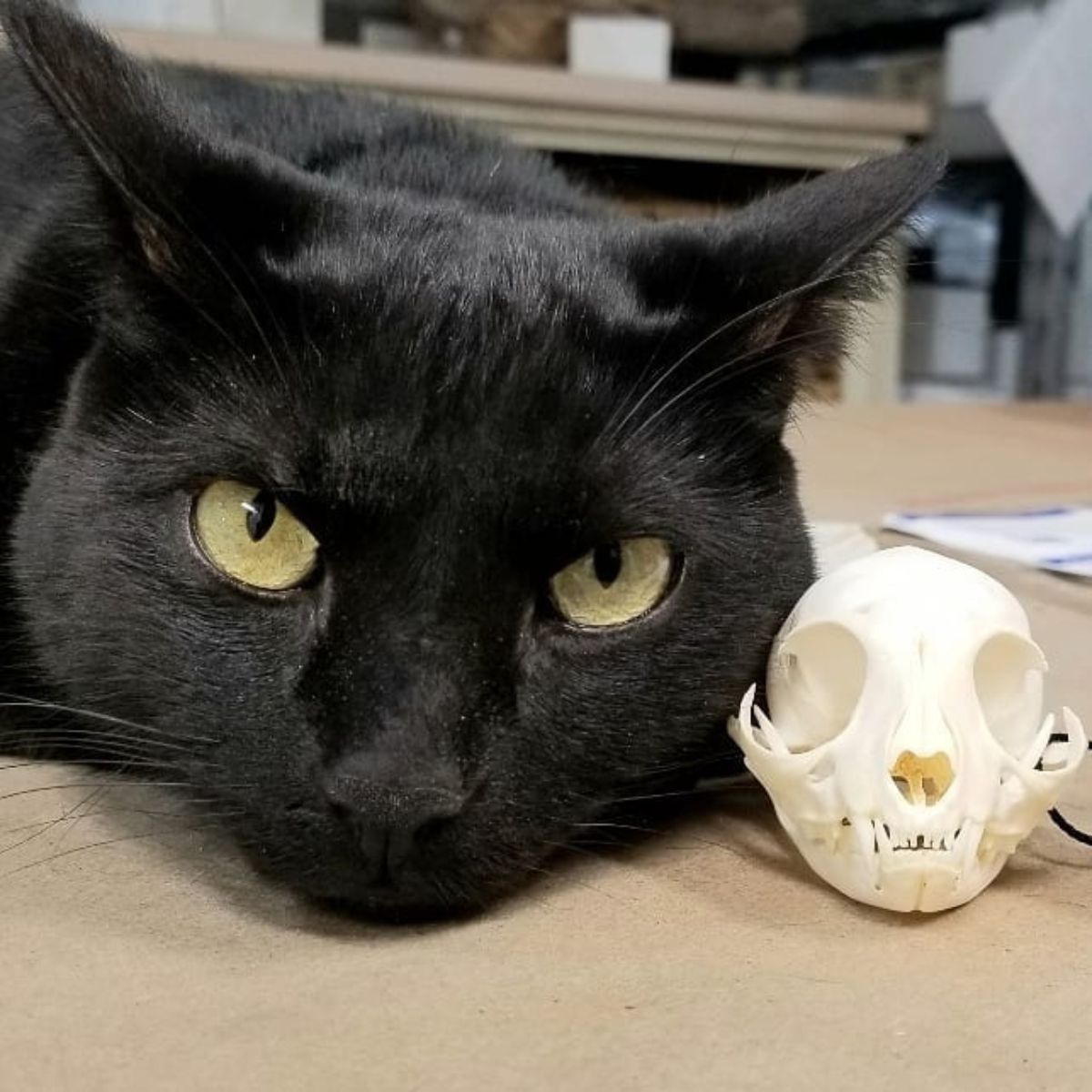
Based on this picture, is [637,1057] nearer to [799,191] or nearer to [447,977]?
[447,977]

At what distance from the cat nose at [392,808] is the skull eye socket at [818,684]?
19 centimetres

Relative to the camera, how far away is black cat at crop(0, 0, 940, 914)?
0.67 metres

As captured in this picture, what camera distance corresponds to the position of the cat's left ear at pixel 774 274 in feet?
2.45

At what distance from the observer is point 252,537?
2.34ft

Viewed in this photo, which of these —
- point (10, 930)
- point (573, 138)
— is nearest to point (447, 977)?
point (10, 930)

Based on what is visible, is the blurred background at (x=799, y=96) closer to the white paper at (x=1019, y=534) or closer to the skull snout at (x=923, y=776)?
the white paper at (x=1019, y=534)

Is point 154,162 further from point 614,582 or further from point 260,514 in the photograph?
point 614,582

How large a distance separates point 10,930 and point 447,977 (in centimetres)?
20

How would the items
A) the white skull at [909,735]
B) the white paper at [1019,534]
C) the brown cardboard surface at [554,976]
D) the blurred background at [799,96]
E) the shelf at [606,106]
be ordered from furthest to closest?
1. the blurred background at [799,96]
2. the shelf at [606,106]
3. the white paper at [1019,534]
4. the white skull at [909,735]
5. the brown cardboard surface at [554,976]

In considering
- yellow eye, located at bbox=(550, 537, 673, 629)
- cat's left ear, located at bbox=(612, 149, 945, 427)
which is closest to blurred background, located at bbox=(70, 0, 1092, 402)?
cat's left ear, located at bbox=(612, 149, 945, 427)

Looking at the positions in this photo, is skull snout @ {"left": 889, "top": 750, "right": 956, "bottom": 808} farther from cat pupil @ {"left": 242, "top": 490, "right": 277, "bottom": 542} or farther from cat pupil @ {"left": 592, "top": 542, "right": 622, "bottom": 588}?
cat pupil @ {"left": 242, "top": 490, "right": 277, "bottom": 542}

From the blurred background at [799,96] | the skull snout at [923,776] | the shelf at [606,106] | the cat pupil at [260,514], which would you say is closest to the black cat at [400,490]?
the cat pupil at [260,514]

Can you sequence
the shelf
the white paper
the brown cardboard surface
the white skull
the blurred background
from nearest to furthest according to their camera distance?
the brown cardboard surface → the white skull → the white paper → the shelf → the blurred background

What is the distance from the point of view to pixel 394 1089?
21.0 inches
